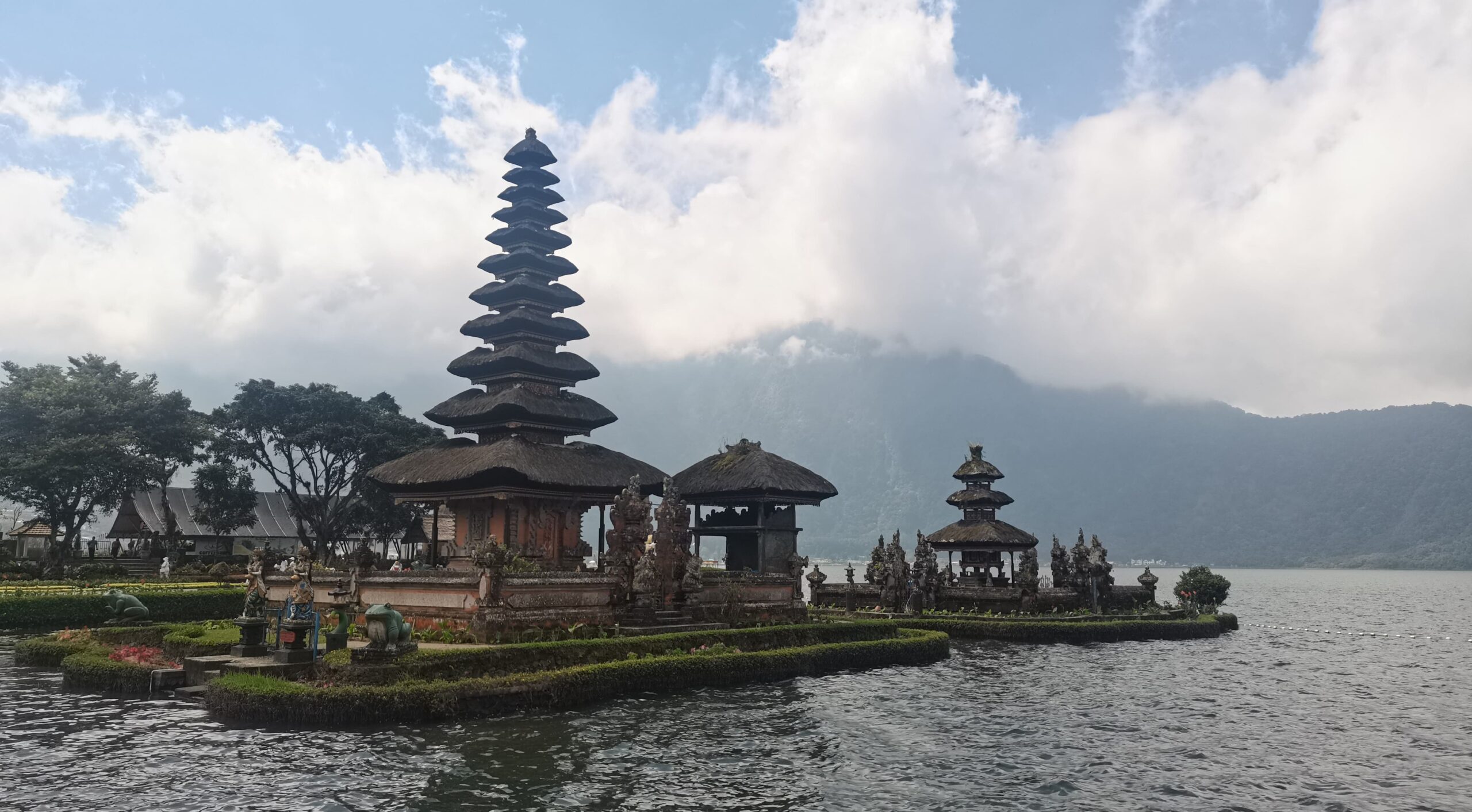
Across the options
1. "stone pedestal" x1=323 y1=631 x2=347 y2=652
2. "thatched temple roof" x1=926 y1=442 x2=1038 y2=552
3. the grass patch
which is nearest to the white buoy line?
"thatched temple roof" x1=926 y1=442 x2=1038 y2=552

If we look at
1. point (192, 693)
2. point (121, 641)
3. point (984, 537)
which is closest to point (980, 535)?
point (984, 537)

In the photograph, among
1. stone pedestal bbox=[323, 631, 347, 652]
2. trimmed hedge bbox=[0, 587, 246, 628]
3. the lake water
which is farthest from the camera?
trimmed hedge bbox=[0, 587, 246, 628]

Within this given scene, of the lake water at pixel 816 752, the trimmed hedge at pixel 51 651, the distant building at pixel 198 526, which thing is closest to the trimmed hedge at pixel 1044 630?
the lake water at pixel 816 752

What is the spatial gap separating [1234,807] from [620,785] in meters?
11.6

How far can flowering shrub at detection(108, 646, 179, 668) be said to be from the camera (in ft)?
89.9

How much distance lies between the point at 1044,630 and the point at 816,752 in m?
30.3

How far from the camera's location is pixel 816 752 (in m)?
21.8

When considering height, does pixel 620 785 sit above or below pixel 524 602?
below

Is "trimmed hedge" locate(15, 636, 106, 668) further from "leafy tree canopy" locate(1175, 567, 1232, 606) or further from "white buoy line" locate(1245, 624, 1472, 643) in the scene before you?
"white buoy line" locate(1245, 624, 1472, 643)

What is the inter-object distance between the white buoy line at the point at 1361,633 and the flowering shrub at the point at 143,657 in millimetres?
62350

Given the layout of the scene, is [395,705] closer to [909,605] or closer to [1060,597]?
[909,605]

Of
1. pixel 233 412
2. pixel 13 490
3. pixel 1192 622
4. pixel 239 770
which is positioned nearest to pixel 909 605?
pixel 1192 622

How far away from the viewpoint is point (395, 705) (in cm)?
2270

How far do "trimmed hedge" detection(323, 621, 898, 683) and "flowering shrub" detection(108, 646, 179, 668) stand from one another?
615cm
